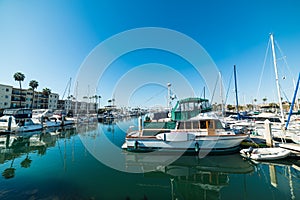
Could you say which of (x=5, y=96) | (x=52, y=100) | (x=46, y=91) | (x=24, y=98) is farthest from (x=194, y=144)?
(x=52, y=100)

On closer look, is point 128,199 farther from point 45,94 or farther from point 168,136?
point 45,94

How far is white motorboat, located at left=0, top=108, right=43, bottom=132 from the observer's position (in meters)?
18.1

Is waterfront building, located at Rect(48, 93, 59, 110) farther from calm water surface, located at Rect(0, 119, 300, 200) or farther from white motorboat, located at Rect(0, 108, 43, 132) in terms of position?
calm water surface, located at Rect(0, 119, 300, 200)

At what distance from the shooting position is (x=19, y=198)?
4773mm

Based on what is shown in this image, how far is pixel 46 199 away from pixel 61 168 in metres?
3.07

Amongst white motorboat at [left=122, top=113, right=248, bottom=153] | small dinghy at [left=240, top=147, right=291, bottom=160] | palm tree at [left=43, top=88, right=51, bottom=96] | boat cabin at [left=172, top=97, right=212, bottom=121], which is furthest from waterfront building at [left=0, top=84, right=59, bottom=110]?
small dinghy at [left=240, top=147, right=291, bottom=160]

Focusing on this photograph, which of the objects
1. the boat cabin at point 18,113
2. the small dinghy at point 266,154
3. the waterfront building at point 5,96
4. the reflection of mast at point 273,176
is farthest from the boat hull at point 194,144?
the waterfront building at point 5,96

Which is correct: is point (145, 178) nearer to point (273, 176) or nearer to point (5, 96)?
point (273, 176)

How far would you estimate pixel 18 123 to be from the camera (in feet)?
61.5

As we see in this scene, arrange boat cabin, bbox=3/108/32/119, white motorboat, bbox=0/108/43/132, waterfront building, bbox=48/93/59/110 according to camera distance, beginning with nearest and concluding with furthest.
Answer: white motorboat, bbox=0/108/43/132
boat cabin, bbox=3/108/32/119
waterfront building, bbox=48/93/59/110

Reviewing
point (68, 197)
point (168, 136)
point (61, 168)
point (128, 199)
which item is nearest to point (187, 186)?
point (128, 199)

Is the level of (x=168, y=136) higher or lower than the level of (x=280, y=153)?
higher

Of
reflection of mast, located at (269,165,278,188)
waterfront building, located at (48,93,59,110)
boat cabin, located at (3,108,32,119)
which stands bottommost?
reflection of mast, located at (269,165,278,188)

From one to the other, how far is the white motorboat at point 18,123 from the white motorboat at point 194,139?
1888 centimetres
